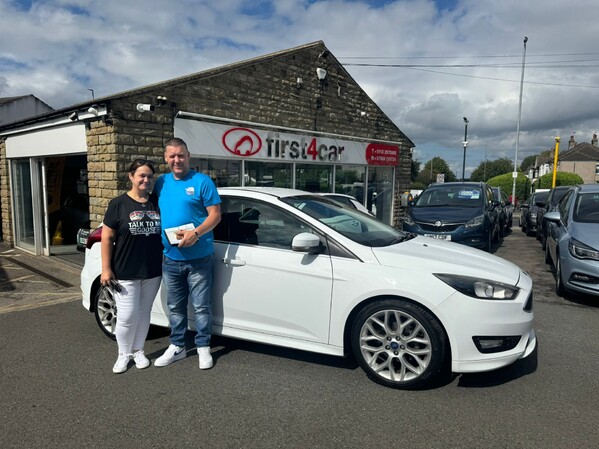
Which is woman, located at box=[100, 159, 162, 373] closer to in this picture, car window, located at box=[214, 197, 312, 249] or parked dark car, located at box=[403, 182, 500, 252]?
car window, located at box=[214, 197, 312, 249]

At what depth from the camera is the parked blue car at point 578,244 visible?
543 centimetres

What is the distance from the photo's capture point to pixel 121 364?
12.0 ft

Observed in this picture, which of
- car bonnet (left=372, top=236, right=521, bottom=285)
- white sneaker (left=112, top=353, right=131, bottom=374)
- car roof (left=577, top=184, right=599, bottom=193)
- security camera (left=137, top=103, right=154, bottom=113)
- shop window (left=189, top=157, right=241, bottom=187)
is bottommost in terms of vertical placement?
white sneaker (left=112, top=353, right=131, bottom=374)

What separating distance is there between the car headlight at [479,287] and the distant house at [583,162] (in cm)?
6941

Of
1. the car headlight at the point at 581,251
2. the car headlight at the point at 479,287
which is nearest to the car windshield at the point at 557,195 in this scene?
the car headlight at the point at 581,251

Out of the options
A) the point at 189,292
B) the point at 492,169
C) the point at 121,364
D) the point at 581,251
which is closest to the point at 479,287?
the point at 189,292

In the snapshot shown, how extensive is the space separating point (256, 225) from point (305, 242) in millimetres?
716

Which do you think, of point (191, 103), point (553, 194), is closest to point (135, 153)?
point (191, 103)

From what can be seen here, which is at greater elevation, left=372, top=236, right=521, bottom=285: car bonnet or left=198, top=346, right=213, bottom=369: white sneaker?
left=372, top=236, right=521, bottom=285: car bonnet

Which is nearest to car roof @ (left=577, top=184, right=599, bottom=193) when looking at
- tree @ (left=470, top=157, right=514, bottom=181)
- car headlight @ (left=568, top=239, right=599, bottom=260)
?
car headlight @ (left=568, top=239, right=599, bottom=260)

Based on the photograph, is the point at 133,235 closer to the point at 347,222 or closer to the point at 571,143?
the point at 347,222

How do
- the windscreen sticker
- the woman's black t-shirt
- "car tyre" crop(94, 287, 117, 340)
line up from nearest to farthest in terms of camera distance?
the woman's black t-shirt, "car tyre" crop(94, 287, 117, 340), the windscreen sticker

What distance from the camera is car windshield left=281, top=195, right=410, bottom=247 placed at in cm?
374

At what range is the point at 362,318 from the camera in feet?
11.0
